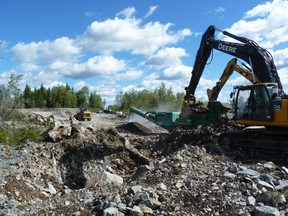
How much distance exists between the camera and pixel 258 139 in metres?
12.1

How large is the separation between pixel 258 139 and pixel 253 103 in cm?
111

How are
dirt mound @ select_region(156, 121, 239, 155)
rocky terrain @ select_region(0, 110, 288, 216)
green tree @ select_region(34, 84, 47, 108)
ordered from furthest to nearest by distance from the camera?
green tree @ select_region(34, 84, 47, 108) → dirt mound @ select_region(156, 121, 239, 155) → rocky terrain @ select_region(0, 110, 288, 216)

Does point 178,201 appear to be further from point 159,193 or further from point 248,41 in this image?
point 248,41

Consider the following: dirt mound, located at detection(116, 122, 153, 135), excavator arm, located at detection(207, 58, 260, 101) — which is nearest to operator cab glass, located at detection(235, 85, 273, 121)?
excavator arm, located at detection(207, 58, 260, 101)

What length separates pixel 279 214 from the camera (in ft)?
19.5

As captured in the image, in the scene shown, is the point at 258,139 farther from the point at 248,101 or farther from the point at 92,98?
the point at 92,98

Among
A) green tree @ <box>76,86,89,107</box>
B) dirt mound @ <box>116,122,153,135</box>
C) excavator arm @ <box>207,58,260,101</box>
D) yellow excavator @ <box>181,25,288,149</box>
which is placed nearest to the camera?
yellow excavator @ <box>181,25,288,149</box>

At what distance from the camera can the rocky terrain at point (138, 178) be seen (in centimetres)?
645

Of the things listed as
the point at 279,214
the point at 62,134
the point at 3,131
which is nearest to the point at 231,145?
the point at 62,134

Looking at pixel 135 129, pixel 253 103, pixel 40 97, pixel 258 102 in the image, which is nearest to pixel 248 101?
pixel 253 103

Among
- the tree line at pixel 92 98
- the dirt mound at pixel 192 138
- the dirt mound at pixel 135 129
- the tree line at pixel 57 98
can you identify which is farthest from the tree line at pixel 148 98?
the dirt mound at pixel 192 138

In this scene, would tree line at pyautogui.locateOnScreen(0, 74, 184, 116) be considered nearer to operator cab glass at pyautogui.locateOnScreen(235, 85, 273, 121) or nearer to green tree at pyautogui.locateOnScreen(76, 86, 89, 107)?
green tree at pyautogui.locateOnScreen(76, 86, 89, 107)

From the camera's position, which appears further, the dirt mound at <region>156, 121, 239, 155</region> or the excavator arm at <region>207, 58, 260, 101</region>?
the excavator arm at <region>207, 58, 260, 101</region>

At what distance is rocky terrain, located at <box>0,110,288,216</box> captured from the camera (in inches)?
254
